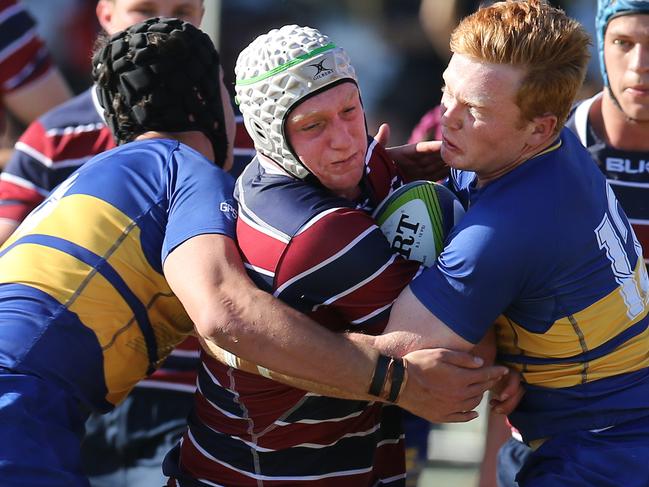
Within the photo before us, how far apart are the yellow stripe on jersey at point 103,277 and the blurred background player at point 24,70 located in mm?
2792

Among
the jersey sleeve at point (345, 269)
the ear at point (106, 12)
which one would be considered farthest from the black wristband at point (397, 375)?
the ear at point (106, 12)

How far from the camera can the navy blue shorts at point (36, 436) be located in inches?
122

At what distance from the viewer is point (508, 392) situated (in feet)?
10.9

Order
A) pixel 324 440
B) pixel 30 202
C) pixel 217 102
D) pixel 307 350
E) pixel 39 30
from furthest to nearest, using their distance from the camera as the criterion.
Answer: pixel 39 30
pixel 30 202
pixel 217 102
pixel 324 440
pixel 307 350

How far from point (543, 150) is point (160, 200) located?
1.08 meters

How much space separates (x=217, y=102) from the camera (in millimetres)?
3889

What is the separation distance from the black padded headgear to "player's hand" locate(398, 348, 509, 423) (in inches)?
45.8

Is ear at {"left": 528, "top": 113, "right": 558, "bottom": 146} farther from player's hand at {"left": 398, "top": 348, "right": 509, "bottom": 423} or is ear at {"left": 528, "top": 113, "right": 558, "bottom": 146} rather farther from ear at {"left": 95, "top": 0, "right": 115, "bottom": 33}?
ear at {"left": 95, "top": 0, "right": 115, "bottom": 33}

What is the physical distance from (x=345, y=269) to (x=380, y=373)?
283 millimetres

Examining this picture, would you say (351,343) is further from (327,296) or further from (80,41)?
(80,41)

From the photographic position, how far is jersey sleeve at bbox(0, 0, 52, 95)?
6066 mm

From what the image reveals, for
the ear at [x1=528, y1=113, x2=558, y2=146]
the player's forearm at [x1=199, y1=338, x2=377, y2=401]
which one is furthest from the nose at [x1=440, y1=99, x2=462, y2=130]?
the player's forearm at [x1=199, y1=338, x2=377, y2=401]

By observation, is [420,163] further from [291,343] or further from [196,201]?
[291,343]

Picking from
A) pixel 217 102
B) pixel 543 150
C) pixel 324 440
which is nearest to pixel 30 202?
pixel 217 102
